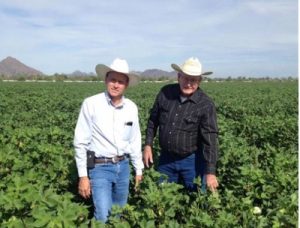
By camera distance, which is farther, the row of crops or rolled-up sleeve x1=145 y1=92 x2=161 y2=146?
rolled-up sleeve x1=145 y1=92 x2=161 y2=146

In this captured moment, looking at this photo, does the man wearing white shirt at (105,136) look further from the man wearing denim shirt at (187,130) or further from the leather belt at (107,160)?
the man wearing denim shirt at (187,130)

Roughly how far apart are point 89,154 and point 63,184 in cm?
97

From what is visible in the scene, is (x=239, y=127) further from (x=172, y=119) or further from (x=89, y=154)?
(x=89, y=154)

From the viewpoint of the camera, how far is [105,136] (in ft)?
12.5

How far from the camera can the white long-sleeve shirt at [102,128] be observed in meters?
3.73

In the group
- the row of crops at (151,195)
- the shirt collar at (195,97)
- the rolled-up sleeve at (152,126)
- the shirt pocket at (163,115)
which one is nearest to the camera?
the row of crops at (151,195)

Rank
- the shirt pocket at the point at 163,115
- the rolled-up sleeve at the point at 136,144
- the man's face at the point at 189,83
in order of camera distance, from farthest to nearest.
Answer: the shirt pocket at the point at 163,115, the man's face at the point at 189,83, the rolled-up sleeve at the point at 136,144

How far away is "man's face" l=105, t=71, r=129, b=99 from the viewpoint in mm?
3721

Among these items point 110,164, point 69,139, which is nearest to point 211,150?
point 110,164

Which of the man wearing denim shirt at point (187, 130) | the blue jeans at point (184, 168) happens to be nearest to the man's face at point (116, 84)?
the man wearing denim shirt at point (187, 130)

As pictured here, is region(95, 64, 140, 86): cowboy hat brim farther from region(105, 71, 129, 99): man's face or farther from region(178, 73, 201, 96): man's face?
region(178, 73, 201, 96): man's face

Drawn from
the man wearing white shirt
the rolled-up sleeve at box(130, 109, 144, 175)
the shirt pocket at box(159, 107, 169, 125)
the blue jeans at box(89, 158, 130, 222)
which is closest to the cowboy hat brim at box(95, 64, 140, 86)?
the man wearing white shirt

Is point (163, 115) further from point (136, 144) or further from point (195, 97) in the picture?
point (136, 144)

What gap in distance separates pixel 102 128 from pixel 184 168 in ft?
3.82
